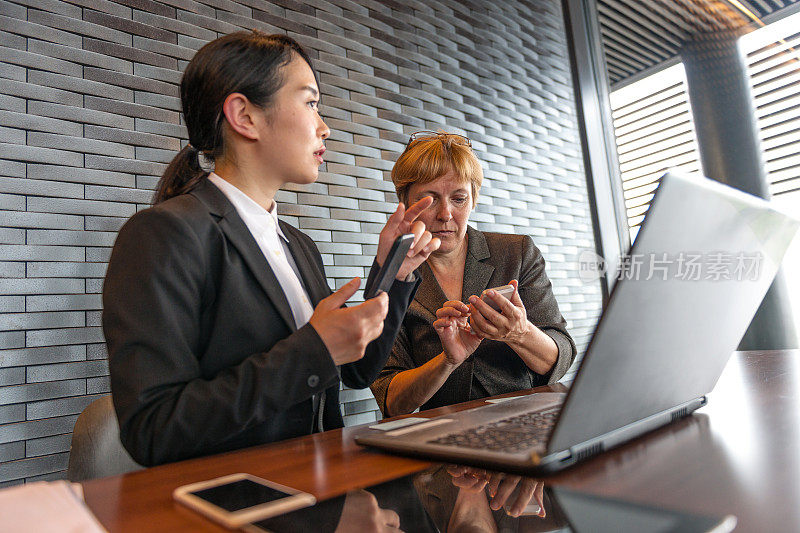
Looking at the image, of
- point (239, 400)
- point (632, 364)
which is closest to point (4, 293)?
point (239, 400)

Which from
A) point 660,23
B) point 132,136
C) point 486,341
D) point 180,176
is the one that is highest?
point 660,23

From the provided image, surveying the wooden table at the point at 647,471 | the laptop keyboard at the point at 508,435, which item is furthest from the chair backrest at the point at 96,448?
the laptop keyboard at the point at 508,435

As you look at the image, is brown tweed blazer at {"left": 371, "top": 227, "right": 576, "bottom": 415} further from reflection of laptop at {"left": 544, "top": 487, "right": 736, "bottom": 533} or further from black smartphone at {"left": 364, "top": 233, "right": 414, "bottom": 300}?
reflection of laptop at {"left": 544, "top": 487, "right": 736, "bottom": 533}

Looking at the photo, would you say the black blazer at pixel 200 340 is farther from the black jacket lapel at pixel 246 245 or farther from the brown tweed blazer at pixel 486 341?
the brown tweed blazer at pixel 486 341

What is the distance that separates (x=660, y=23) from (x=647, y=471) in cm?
323

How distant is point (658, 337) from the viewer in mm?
608

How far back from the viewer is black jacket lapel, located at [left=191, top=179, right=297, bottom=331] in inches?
41.7

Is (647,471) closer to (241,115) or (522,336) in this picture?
(522,336)

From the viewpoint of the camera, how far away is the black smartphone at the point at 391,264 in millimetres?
917

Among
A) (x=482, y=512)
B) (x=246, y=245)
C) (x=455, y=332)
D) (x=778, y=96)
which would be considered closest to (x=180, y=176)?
(x=246, y=245)

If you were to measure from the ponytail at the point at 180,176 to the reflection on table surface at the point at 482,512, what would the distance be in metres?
0.88

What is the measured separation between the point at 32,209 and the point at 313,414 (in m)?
1.07

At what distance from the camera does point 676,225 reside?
1.77 feet

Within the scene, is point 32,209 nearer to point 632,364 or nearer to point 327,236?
point 327,236
